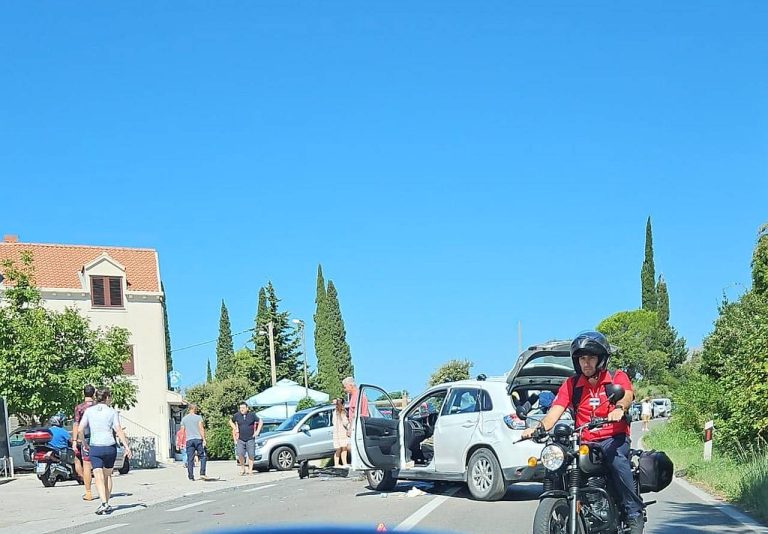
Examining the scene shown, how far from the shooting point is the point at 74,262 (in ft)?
145

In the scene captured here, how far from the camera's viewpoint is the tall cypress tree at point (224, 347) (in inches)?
3585

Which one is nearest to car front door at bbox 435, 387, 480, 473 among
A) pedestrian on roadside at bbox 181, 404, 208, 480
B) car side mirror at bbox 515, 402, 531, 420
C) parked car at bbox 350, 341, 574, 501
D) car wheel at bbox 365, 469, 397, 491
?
parked car at bbox 350, 341, 574, 501

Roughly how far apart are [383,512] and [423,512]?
1.90 ft

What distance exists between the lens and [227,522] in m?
11.8

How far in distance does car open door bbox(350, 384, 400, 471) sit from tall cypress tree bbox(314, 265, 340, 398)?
60.6 meters

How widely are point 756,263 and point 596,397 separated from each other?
79.5ft

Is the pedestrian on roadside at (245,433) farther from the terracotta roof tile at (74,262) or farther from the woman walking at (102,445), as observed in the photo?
the terracotta roof tile at (74,262)

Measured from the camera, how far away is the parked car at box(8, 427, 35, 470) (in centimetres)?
2847

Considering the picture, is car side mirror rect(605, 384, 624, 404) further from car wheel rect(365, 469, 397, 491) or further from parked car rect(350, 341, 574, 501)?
car wheel rect(365, 469, 397, 491)

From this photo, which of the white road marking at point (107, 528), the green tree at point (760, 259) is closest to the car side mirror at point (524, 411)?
the white road marking at point (107, 528)

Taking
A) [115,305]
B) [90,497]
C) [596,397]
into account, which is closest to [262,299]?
[115,305]

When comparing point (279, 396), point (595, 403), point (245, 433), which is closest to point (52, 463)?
point (245, 433)

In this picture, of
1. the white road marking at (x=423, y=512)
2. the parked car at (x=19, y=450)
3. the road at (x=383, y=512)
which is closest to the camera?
the road at (x=383, y=512)

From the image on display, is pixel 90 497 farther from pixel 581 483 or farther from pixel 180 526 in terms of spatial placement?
pixel 581 483
